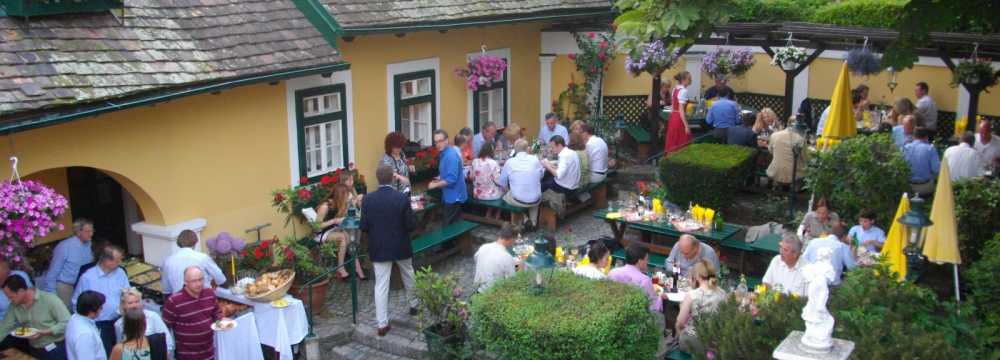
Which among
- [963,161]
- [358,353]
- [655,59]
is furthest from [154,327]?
[963,161]

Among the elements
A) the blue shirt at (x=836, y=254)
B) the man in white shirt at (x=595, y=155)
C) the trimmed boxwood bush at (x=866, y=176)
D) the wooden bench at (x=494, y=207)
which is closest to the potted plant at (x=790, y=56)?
the man in white shirt at (x=595, y=155)

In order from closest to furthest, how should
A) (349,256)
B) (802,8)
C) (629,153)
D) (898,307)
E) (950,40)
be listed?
(898,307) < (349,256) < (950,40) < (629,153) < (802,8)

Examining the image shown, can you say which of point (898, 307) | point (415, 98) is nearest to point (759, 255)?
point (898, 307)

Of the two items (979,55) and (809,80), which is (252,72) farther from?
(809,80)

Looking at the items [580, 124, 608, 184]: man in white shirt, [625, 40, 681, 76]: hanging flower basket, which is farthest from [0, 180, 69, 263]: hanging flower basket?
[625, 40, 681, 76]: hanging flower basket

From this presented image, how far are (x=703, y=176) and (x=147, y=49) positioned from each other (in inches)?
286

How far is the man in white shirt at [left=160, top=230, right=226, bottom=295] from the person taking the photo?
9898 millimetres

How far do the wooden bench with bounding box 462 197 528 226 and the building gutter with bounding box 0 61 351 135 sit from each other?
9.10 ft

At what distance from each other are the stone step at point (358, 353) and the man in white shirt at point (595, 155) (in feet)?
17.7

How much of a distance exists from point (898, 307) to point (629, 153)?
37.1ft

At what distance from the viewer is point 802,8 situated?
2086 cm

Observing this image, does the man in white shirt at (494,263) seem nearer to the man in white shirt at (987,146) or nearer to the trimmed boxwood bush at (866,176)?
the trimmed boxwood bush at (866,176)

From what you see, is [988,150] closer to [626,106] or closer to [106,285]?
[626,106]

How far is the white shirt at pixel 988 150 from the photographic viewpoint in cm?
1414
